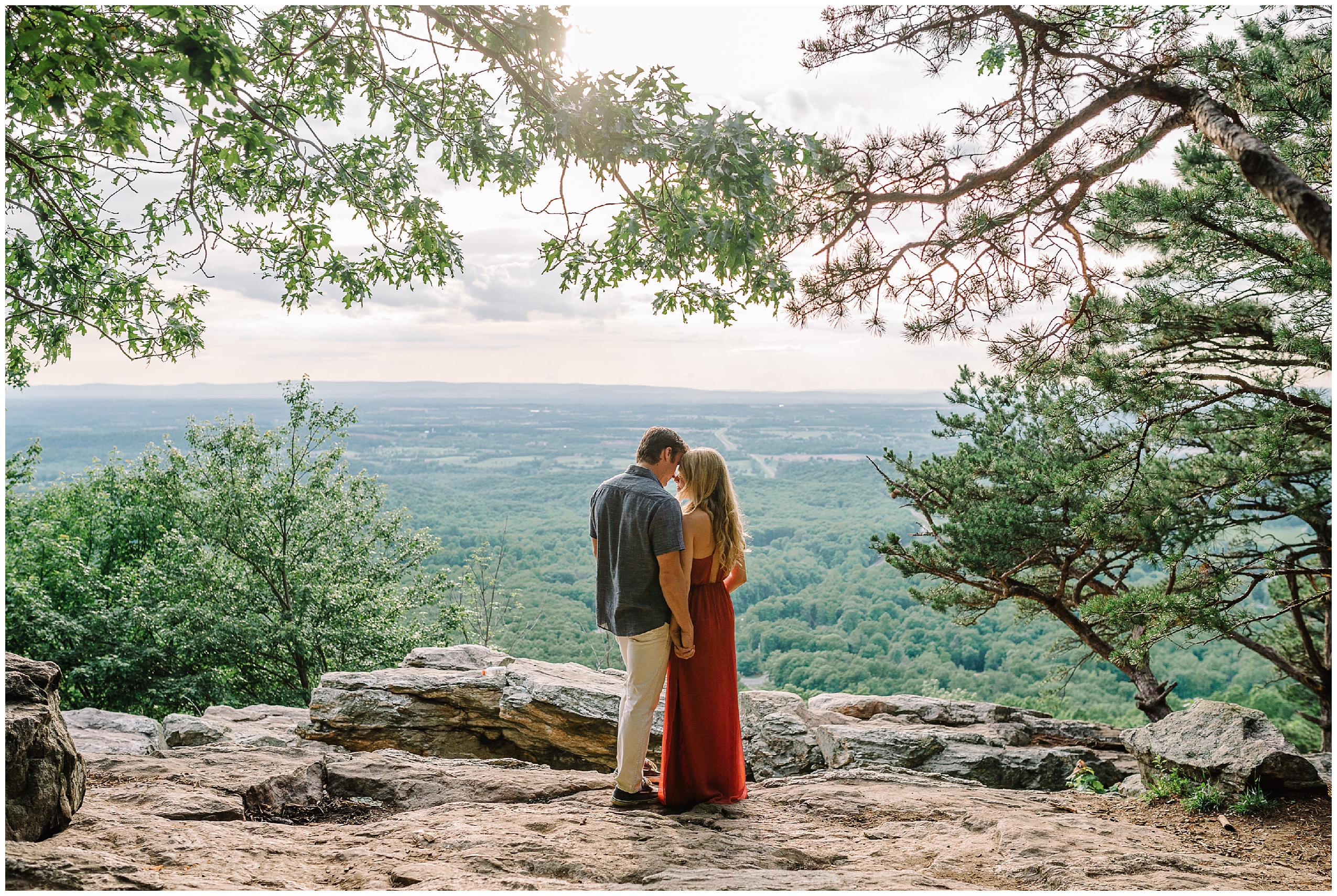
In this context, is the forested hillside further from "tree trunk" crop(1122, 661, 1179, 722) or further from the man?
the man

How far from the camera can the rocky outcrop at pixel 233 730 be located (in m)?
6.06

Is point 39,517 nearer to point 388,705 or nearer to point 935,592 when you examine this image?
point 388,705

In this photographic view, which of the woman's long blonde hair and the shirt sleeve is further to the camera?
the woman's long blonde hair

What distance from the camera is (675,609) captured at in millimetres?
3795

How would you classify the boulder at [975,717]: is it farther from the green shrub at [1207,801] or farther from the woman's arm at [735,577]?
the woman's arm at [735,577]

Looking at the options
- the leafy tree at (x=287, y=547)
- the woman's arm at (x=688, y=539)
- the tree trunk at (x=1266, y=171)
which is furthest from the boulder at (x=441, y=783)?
the leafy tree at (x=287, y=547)

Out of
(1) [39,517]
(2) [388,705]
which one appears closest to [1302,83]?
(2) [388,705]

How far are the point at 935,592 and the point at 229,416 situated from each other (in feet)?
52.6

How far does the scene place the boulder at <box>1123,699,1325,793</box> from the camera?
4328mm

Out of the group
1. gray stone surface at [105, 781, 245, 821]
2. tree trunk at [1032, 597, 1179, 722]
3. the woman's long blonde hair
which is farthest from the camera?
tree trunk at [1032, 597, 1179, 722]

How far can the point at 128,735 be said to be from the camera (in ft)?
20.3

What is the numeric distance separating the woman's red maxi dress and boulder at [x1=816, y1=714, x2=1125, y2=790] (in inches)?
88.0

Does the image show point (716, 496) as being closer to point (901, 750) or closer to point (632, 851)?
point (632, 851)

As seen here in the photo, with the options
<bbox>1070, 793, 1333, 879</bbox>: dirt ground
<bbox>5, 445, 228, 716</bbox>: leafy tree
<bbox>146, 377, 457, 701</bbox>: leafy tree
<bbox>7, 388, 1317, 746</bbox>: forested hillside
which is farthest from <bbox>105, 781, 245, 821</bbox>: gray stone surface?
<bbox>5, 445, 228, 716</bbox>: leafy tree
